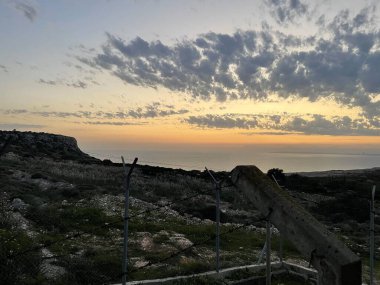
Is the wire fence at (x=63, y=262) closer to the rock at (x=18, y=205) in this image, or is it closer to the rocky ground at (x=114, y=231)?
the rocky ground at (x=114, y=231)

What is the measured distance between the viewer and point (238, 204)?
1228 inches

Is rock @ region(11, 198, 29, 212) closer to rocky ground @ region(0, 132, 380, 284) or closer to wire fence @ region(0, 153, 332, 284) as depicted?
rocky ground @ region(0, 132, 380, 284)

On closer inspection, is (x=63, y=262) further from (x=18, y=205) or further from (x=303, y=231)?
(x=18, y=205)

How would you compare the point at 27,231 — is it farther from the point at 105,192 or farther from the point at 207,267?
the point at 105,192

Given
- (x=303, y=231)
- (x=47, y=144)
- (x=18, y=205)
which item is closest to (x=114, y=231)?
(x=18, y=205)

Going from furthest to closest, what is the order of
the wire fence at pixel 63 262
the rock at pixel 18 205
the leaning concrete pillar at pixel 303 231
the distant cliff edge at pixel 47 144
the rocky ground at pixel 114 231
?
the distant cliff edge at pixel 47 144, the rock at pixel 18 205, the rocky ground at pixel 114 231, the wire fence at pixel 63 262, the leaning concrete pillar at pixel 303 231

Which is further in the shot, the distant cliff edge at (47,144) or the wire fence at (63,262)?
the distant cliff edge at (47,144)

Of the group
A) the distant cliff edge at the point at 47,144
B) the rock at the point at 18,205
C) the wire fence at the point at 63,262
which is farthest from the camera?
the distant cliff edge at the point at 47,144

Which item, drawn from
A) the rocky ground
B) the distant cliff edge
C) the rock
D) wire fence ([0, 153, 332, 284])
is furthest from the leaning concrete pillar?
the distant cliff edge

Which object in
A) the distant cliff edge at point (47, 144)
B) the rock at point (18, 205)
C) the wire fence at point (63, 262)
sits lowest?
the wire fence at point (63, 262)

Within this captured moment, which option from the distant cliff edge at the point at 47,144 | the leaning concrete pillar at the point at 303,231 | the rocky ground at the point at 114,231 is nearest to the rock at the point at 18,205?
the rocky ground at the point at 114,231

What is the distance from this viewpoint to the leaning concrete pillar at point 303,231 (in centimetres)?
376

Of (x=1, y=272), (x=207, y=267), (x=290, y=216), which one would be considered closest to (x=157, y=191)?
(x=207, y=267)

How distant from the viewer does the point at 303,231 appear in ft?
14.1
